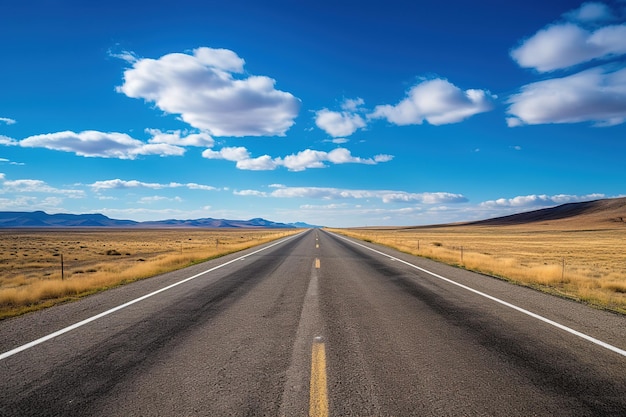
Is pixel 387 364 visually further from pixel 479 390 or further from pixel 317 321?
pixel 317 321

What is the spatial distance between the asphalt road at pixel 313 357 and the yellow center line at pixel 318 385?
0.05ft

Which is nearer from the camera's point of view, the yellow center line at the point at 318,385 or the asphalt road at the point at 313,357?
the yellow center line at the point at 318,385

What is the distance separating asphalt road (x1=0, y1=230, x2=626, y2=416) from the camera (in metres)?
3.52

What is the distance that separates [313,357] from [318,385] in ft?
2.75

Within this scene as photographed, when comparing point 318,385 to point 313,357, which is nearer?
point 318,385

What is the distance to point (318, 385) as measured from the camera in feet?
12.6

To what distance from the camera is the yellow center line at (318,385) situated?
3.34 meters

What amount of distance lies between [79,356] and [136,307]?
3.04 meters

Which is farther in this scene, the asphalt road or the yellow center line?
the asphalt road

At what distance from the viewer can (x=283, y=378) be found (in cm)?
405

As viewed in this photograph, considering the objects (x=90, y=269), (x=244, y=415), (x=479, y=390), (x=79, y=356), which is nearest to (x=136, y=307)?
(x=79, y=356)

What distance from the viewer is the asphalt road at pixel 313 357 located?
3.52 metres

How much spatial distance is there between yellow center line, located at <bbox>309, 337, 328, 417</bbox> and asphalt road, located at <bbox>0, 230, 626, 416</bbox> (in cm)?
2

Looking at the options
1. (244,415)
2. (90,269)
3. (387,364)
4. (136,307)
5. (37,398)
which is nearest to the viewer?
(244,415)
